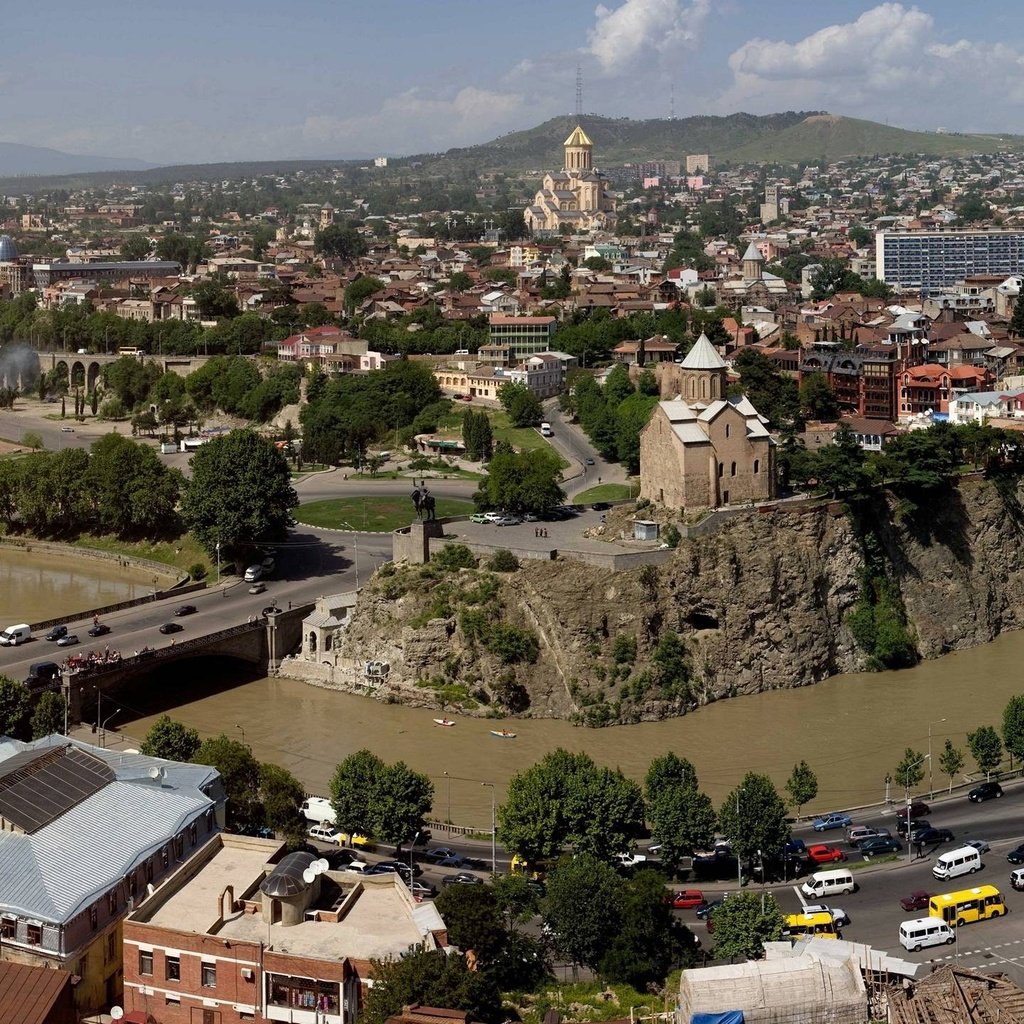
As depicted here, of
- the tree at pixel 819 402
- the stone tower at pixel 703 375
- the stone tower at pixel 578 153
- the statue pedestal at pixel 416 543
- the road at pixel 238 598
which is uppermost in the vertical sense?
the stone tower at pixel 578 153

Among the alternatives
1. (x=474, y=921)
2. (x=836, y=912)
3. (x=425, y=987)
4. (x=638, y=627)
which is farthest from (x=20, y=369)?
(x=425, y=987)

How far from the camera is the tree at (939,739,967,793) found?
2841 cm

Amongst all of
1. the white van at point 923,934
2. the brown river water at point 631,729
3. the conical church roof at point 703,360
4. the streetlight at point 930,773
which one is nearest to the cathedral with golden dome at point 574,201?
the conical church roof at point 703,360

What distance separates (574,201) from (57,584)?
344 ft

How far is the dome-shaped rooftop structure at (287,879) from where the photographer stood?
17.9 m

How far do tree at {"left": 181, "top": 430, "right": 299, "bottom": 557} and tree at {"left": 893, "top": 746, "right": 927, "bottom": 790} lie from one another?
55.3ft

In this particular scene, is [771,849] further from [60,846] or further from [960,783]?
[60,846]

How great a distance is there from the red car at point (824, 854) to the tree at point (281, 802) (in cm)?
751

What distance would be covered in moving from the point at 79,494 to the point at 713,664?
20255mm

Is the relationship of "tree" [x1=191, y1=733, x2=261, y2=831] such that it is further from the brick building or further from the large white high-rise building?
the large white high-rise building

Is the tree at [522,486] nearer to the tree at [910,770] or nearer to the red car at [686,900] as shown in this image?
the tree at [910,770]

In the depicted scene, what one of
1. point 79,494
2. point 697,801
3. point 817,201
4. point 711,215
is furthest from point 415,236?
point 697,801

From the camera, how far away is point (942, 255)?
334 feet

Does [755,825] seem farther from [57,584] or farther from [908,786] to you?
[57,584]
